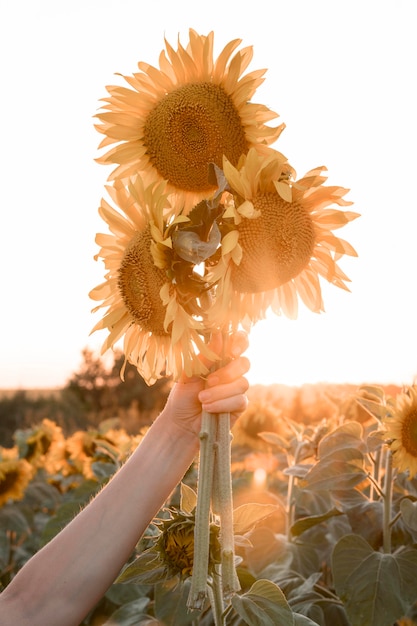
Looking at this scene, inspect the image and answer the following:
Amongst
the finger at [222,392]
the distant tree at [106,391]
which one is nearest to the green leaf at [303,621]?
the finger at [222,392]

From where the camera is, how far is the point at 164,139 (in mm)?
1363

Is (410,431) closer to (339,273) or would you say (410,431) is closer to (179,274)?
(339,273)

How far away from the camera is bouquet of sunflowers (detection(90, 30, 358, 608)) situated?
1.18 meters

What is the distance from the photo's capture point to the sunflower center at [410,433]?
7.09 ft

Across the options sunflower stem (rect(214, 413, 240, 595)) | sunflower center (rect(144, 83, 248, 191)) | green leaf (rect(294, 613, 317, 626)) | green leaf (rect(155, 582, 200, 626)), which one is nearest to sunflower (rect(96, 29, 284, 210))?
sunflower center (rect(144, 83, 248, 191))

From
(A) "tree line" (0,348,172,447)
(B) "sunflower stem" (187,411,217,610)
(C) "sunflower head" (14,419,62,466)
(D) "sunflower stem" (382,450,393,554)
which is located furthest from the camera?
(A) "tree line" (0,348,172,447)

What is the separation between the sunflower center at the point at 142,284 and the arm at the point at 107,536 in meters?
0.36

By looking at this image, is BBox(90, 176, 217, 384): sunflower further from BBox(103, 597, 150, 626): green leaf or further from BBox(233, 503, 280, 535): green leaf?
BBox(103, 597, 150, 626): green leaf

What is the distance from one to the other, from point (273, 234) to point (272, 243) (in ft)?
0.05

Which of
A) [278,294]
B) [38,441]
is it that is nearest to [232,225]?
[278,294]

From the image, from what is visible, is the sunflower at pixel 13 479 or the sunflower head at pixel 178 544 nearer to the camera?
the sunflower head at pixel 178 544

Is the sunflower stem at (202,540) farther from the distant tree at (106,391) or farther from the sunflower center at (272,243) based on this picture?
the distant tree at (106,391)

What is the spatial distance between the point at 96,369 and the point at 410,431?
19.1 meters

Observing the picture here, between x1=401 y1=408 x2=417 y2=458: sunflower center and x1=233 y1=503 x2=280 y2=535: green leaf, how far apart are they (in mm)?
842
